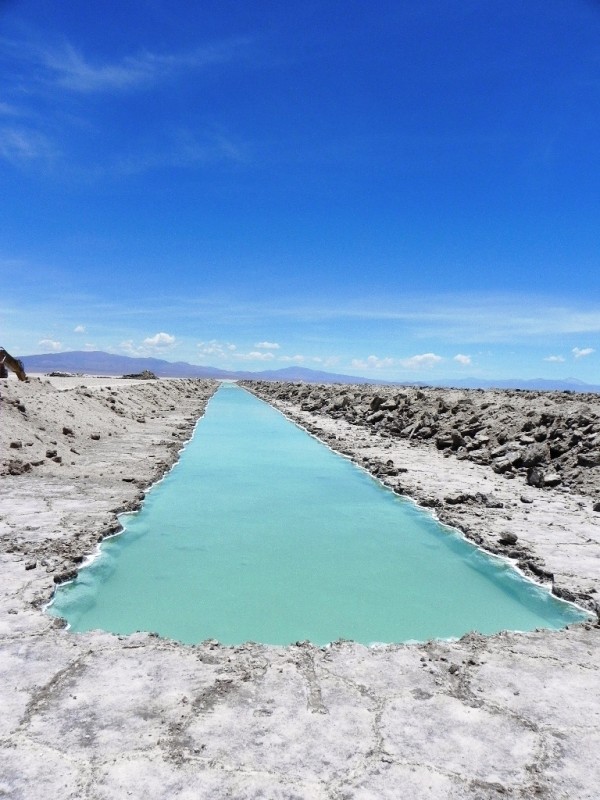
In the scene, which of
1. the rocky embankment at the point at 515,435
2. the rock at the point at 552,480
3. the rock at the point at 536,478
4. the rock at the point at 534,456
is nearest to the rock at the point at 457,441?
the rocky embankment at the point at 515,435

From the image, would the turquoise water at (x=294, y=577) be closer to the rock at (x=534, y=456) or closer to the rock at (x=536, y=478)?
the rock at (x=536, y=478)

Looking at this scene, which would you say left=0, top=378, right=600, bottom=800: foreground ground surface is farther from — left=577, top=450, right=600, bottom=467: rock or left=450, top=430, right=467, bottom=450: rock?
left=450, top=430, right=467, bottom=450: rock

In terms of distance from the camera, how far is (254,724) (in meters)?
3.58

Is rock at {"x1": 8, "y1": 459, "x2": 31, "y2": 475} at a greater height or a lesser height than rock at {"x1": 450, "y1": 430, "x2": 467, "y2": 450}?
lesser

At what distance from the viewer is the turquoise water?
559cm

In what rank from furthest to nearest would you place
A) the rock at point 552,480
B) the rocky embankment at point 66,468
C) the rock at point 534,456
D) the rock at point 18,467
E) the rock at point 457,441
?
the rock at point 457,441
the rock at point 534,456
the rock at point 552,480
the rock at point 18,467
the rocky embankment at point 66,468

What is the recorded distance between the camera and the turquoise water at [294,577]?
5590mm

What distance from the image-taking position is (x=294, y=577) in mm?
6941

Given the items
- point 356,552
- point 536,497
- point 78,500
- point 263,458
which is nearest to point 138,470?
point 78,500

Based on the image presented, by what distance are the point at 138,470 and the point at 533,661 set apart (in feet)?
32.1

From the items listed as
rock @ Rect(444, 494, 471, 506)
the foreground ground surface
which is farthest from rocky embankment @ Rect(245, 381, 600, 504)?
the foreground ground surface

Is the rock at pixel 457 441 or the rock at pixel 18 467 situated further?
the rock at pixel 457 441

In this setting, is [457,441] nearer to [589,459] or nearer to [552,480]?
[589,459]

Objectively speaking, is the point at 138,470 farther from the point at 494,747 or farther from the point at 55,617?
the point at 494,747
